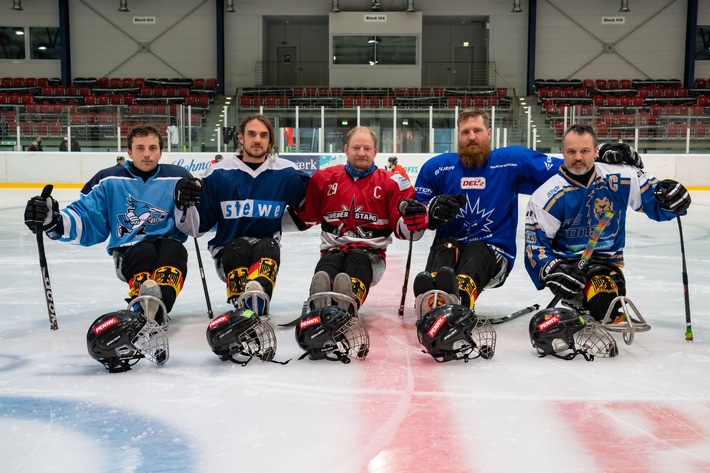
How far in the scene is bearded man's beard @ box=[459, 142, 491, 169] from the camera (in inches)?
134

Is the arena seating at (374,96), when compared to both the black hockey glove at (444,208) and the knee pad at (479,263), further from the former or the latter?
the black hockey glove at (444,208)

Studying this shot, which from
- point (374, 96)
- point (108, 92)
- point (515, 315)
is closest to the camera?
point (515, 315)

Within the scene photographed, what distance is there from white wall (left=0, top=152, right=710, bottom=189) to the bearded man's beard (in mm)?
10225

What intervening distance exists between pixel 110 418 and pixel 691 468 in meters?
1.54

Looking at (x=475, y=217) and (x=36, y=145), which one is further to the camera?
(x=36, y=145)

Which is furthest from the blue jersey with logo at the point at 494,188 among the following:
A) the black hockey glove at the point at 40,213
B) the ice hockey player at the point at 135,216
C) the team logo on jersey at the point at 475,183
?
the black hockey glove at the point at 40,213

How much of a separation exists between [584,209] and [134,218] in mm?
2057

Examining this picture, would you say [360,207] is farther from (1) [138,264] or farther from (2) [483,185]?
(1) [138,264]

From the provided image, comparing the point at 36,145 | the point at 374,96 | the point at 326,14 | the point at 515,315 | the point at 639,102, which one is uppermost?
the point at 326,14

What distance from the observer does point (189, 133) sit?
13.8m

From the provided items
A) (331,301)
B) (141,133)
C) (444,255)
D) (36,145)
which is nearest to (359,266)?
(331,301)

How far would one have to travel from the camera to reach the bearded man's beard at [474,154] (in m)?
3.41

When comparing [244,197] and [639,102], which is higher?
[639,102]

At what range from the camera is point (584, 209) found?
3156mm
